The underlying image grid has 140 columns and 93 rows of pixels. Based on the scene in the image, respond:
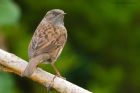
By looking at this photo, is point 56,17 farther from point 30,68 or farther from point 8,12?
point 8,12

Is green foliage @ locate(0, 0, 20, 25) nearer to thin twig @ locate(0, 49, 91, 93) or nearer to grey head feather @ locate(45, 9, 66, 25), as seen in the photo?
grey head feather @ locate(45, 9, 66, 25)

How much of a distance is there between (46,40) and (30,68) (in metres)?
0.73

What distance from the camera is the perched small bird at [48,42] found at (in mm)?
6582

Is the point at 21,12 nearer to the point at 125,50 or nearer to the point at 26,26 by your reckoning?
the point at 26,26

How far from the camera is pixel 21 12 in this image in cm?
937

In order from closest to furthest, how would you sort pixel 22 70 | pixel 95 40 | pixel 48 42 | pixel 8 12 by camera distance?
pixel 22 70, pixel 48 42, pixel 8 12, pixel 95 40

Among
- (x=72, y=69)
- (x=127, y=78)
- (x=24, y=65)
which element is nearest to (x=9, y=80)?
(x=72, y=69)

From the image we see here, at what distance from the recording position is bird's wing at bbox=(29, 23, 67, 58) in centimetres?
666

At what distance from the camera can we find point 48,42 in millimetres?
6809

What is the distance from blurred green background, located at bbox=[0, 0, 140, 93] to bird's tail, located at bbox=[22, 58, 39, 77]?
2.73 meters

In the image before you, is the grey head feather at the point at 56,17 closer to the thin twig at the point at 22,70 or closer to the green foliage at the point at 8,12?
the thin twig at the point at 22,70

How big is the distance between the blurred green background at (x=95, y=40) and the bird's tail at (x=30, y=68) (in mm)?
2726

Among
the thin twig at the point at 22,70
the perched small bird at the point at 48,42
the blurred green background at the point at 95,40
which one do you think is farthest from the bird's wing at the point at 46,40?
the blurred green background at the point at 95,40

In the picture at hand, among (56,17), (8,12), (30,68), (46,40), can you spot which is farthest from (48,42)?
(8,12)
